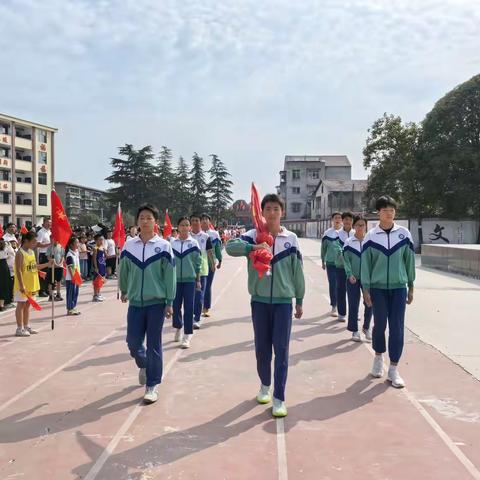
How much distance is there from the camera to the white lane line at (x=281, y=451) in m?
3.46

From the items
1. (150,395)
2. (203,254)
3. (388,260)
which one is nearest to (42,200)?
(203,254)

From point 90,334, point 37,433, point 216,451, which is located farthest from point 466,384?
point 90,334

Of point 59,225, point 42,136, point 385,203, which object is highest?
point 42,136

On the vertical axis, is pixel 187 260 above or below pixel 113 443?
above

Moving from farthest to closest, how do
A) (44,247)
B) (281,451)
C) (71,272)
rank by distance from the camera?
(44,247)
(71,272)
(281,451)

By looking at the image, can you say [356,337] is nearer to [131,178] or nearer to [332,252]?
[332,252]

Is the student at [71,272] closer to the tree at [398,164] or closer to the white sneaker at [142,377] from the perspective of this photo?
the white sneaker at [142,377]

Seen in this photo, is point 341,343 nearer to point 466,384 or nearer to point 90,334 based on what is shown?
point 466,384

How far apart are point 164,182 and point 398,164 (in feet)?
101

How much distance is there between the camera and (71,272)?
9484 mm

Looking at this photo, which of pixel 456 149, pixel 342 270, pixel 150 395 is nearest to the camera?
pixel 150 395

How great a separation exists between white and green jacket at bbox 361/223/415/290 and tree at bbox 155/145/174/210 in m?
49.4

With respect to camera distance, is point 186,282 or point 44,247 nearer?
point 186,282

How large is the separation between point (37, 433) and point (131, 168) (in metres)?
51.0
